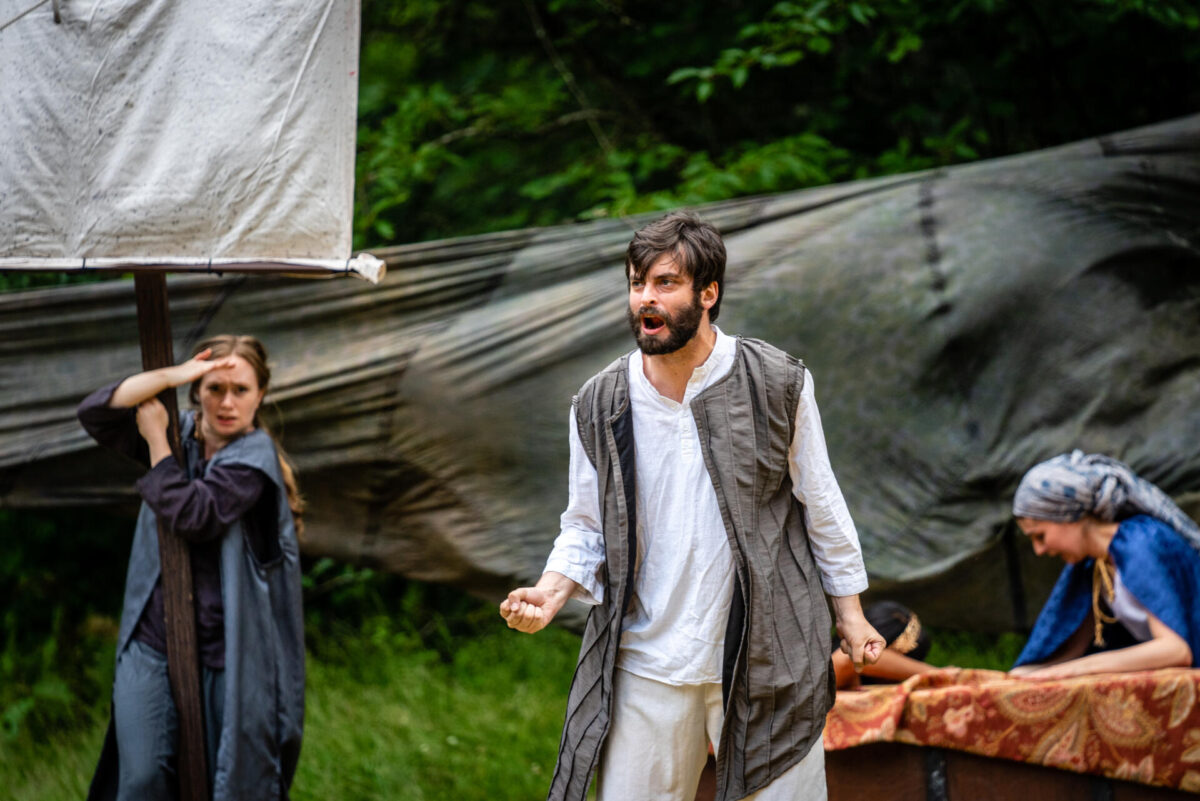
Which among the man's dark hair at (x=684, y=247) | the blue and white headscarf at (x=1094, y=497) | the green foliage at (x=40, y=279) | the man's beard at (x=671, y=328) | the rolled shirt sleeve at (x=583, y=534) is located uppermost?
the man's dark hair at (x=684, y=247)

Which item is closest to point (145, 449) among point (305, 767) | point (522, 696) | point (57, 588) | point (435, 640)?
point (305, 767)

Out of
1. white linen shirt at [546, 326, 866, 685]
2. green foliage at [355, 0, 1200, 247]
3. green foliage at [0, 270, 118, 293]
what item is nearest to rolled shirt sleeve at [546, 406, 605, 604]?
white linen shirt at [546, 326, 866, 685]

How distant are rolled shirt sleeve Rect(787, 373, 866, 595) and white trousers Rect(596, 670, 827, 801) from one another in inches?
12.4

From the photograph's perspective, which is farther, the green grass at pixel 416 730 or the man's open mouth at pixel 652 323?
the green grass at pixel 416 730

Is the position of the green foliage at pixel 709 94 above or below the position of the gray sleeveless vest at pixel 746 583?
above

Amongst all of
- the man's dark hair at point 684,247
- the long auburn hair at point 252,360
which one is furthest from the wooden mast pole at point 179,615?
the man's dark hair at point 684,247

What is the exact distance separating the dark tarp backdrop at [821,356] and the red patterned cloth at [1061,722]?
2.42ft

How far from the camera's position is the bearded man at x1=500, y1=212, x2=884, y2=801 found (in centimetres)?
198

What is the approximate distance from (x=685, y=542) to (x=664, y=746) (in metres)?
0.38

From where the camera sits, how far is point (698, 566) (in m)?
2.02

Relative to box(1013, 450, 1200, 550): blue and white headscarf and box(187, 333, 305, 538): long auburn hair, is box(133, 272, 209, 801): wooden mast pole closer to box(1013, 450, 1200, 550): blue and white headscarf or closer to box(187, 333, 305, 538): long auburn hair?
box(187, 333, 305, 538): long auburn hair

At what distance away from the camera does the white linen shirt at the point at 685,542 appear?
2.01 meters

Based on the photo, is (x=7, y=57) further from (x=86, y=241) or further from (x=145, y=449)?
(x=145, y=449)

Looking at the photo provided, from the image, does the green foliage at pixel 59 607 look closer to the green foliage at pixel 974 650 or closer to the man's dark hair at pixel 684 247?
the green foliage at pixel 974 650
